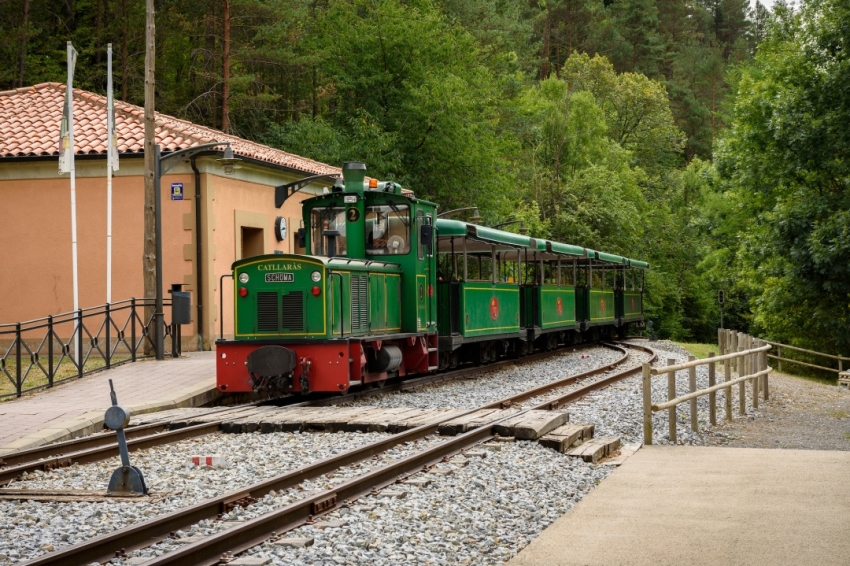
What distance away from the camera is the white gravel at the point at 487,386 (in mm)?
15406

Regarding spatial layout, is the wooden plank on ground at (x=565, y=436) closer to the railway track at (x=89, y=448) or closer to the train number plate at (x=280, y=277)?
the railway track at (x=89, y=448)

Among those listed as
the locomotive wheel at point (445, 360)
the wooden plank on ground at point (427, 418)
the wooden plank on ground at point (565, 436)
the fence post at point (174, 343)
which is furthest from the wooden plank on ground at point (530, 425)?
the fence post at point (174, 343)

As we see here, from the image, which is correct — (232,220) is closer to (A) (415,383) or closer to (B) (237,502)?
(A) (415,383)

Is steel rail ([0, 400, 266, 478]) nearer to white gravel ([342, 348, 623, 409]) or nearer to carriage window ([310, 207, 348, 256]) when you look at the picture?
white gravel ([342, 348, 623, 409])

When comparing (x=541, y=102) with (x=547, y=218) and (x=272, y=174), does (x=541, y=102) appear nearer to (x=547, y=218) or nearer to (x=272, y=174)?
(x=547, y=218)

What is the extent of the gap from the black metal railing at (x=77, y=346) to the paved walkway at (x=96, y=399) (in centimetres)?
38

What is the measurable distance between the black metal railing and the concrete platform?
1023cm

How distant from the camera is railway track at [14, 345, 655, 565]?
5.98 meters

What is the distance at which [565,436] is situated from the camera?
34.3 ft

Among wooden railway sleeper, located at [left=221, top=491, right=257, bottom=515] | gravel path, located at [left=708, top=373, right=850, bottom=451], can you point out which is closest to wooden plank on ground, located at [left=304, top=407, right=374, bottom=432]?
wooden railway sleeper, located at [left=221, top=491, right=257, bottom=515]

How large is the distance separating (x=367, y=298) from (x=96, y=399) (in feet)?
14.0

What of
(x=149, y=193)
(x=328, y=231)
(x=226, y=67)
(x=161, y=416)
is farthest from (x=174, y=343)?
(x=226, y=67)

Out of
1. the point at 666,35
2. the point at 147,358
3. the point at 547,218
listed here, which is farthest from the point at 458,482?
the point at 666,35

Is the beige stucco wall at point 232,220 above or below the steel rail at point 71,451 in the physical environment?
above
